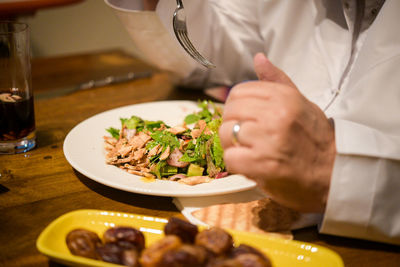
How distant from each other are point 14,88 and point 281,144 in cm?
81

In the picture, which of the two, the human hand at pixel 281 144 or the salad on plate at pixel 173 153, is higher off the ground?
the human hand at pixel 281 144

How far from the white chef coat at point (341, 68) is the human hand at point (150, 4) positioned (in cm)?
3

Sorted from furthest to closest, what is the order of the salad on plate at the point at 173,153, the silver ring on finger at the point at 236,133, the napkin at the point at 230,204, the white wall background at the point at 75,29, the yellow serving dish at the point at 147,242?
1. the white wall background at the point at 75,29
2. the salad on plate at the point at 173,153
3. the napkin at the point at 230,204
4. the silver ring on finger at the point at 236,133
5. the yellow serving dish at the point at 147,242

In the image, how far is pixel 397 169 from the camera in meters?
0.80

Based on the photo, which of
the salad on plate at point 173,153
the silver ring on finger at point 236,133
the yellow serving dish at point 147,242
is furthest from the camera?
the salad on plate at point 173,153

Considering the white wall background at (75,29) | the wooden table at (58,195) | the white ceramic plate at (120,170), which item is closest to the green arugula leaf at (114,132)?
the white ceramic plate at (120,170)

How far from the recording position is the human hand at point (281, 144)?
0.74 metres

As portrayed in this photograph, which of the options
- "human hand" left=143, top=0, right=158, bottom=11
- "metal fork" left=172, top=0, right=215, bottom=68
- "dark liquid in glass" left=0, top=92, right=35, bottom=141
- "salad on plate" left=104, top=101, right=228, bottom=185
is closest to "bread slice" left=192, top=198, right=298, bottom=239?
"salad on plate" left=104, top=101, right=228, bottom=185

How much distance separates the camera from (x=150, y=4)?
148 centimetres

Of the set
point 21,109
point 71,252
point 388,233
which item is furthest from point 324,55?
point 71,252

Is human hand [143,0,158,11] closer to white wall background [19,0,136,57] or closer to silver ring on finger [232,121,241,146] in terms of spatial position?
silver ring on finger [232,121,241,146]

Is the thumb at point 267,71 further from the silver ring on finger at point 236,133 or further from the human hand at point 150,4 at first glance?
the human hand at point 150,4

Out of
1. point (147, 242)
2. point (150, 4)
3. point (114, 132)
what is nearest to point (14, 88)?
point (114, 132)

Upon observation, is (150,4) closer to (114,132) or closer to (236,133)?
(114,132)
